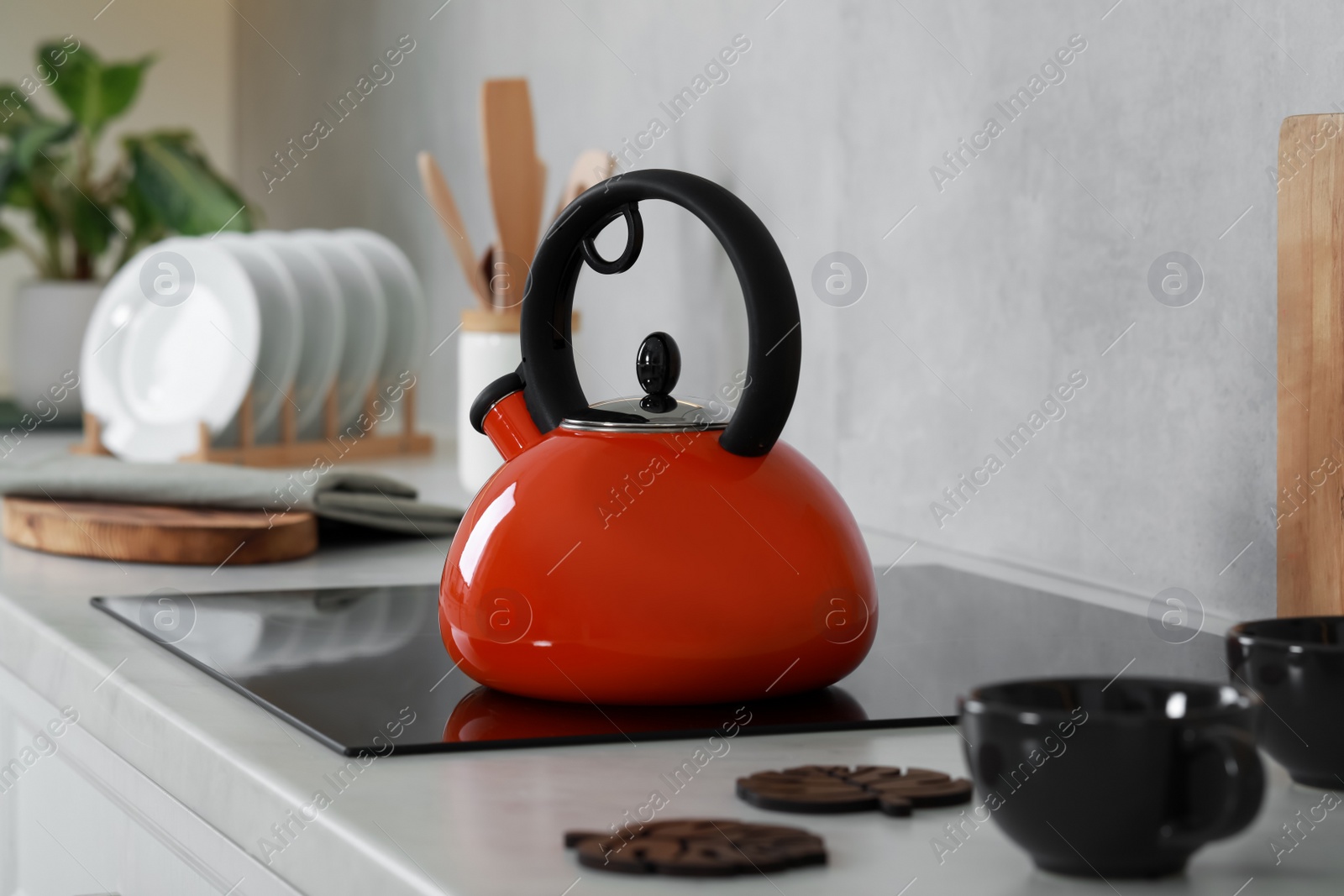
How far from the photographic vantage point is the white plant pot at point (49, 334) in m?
2.19

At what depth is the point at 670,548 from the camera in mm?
651

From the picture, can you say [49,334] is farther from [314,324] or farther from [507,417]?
[507,417]

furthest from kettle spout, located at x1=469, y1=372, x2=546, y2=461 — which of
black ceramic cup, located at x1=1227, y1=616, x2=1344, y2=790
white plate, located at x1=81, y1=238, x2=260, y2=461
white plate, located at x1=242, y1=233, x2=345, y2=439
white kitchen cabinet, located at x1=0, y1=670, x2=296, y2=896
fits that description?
white plate, located at x1=242, y1=233, x2=345, y2=439

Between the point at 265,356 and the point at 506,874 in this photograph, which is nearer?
the point at 506,874

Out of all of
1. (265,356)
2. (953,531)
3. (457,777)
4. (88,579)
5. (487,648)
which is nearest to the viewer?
(457,777)

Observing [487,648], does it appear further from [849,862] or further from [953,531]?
[953,531]

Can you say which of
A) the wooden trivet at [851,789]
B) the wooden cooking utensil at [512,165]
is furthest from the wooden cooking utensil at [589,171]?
the wooden trivet at [851,789]

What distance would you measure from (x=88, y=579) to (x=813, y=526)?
1.96 ft

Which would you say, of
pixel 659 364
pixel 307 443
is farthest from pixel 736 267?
pixel 307 443

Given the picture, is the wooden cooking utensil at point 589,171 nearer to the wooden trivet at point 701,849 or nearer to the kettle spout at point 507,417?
the kettle spout at point 507,417

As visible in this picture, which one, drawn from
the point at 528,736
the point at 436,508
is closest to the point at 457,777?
the point at 528,736

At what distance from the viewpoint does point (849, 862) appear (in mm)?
463

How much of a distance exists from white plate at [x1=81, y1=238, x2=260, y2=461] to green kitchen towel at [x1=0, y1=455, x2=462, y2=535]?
1.50 feet

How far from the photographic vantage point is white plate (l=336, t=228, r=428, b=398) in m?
1.96
